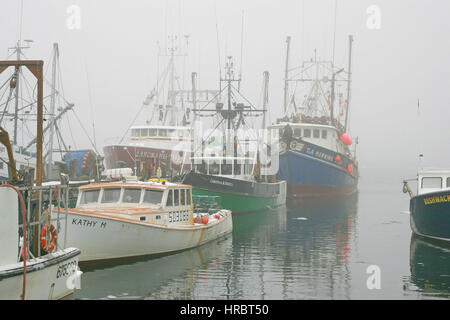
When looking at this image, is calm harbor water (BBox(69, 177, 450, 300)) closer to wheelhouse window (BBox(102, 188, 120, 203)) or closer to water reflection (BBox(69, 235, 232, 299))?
water reflection (BBox(69, 235, 232, 299))

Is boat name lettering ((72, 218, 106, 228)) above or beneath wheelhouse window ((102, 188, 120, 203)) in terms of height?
beneath

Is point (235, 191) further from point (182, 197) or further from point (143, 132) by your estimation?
point (143, 132)

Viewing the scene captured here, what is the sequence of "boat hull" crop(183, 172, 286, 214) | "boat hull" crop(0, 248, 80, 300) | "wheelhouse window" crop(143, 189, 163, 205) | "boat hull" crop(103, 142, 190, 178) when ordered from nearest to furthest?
"boat hull" crop(0, 248, 80, 300), "wheelhouse window" crop(143, 189, 163, 205), "boat hull" crop(183, 172, 286, 214), "boat hull" crop(103, 142, 190, 178)

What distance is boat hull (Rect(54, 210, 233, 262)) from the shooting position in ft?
54.8

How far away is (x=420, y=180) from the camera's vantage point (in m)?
25.2

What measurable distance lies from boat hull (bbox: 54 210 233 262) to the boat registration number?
0.35m

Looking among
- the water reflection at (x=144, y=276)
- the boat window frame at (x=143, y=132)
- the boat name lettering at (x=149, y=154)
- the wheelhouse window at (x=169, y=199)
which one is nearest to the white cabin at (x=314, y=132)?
the boat name lettering at (x=149, y=154)

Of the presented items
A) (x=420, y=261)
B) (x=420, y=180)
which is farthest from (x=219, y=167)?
(x=420, y=261)

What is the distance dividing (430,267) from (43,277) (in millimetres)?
12910

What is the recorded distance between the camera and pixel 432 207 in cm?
2291

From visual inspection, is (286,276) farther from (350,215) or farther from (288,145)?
(288,145)

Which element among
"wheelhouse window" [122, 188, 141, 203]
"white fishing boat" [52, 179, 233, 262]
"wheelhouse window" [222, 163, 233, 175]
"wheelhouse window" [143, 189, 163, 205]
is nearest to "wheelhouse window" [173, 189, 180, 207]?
"white fishing boat" [52, 179, 233, 262]

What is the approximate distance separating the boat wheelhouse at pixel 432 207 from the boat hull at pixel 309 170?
24.0 meters
